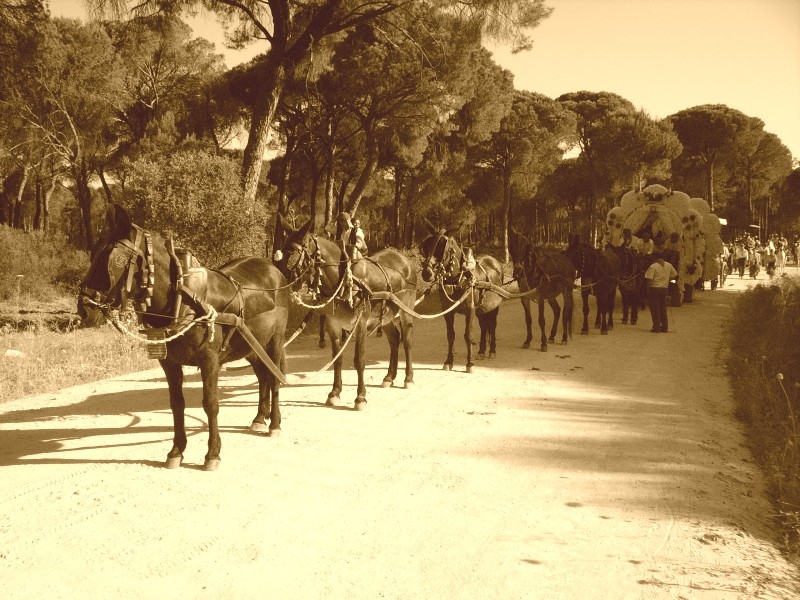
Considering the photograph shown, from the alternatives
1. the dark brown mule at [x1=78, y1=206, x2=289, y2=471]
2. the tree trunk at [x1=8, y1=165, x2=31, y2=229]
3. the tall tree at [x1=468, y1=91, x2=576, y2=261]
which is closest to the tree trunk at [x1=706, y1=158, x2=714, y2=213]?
the tall tree at [x1=468, y1=91, x2=576, y2=261]

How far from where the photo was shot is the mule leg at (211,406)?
5188mm

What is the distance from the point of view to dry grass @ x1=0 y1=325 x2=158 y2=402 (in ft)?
26.6

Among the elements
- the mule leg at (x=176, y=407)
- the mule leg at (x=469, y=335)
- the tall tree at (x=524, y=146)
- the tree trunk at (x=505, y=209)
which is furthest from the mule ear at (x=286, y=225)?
the tall tree at (x=524, y=146)

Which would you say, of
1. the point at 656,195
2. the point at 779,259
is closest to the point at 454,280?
the point at 656,195

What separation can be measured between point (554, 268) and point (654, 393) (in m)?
4.22

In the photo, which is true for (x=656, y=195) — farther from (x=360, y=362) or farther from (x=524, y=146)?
(x=524, y=146)

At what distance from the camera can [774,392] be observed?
24.7ft

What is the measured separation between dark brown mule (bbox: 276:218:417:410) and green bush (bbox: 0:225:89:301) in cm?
1560

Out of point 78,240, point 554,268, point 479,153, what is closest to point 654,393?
point 554,268

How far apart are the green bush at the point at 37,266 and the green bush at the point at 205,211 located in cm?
766

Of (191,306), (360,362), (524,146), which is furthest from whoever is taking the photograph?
(524,146)

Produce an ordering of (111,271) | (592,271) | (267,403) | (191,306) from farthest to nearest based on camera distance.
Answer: (592,271) → (267,403) → (191,306) → (111,271)

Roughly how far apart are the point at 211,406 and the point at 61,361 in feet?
18.6

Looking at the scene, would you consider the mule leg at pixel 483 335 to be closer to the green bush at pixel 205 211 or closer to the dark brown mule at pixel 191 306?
the dark brown mule at pixel 191 306
